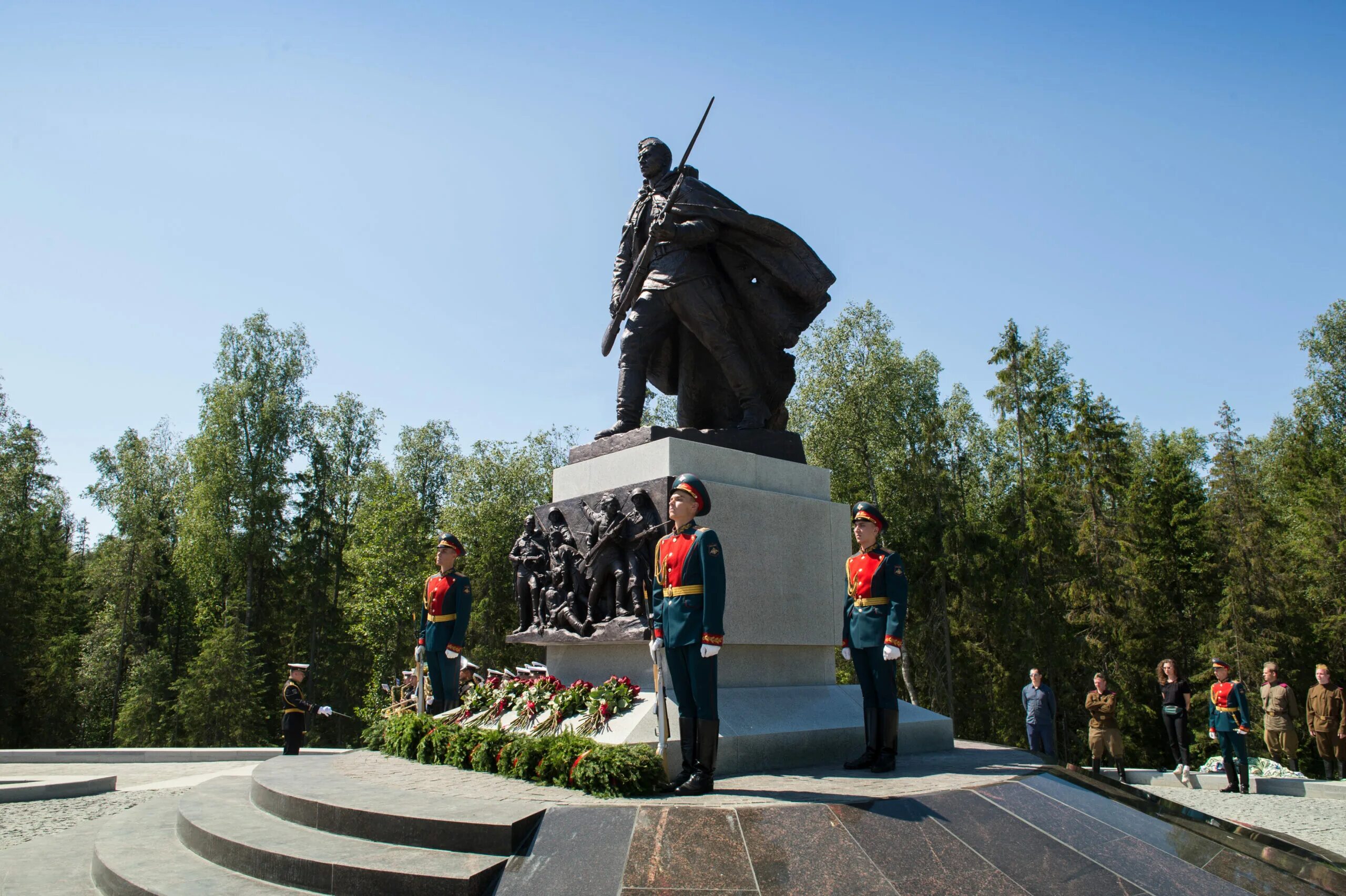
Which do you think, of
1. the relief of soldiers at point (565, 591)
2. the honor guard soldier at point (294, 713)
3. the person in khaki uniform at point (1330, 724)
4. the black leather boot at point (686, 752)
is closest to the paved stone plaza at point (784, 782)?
the black leather boot at point (686, 752)

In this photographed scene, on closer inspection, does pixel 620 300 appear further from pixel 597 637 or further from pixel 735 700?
pixel 735 700

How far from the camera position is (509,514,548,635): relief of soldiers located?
736cm

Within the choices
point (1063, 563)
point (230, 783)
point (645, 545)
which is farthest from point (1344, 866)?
point (1063, 563)

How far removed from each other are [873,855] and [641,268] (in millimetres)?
5396

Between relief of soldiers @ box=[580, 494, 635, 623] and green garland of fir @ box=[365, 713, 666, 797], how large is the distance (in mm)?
1135

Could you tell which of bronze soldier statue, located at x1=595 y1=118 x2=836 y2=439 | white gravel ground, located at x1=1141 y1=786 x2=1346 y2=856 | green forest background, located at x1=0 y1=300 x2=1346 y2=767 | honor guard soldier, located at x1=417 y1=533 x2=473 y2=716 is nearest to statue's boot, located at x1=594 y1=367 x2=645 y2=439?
bronze soldier statue, located at x1=595 y1=118 x2=836 y2=439

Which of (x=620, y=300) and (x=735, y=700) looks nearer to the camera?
(x=735, y=700)

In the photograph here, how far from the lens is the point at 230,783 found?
23.8ft

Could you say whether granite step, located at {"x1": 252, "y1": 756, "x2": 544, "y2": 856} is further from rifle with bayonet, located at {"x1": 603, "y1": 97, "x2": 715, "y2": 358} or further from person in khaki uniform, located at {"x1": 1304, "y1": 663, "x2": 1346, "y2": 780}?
person in khaki uniform, located at {"x1": 1304, "y1": 663, "x2": 1346, "y2": 780}

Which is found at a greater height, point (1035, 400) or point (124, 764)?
point (1035, 400)

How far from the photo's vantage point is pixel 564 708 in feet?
19.6

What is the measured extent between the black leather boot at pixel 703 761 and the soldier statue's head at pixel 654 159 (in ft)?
16.8

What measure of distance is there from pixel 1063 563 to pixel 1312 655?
7108 mm

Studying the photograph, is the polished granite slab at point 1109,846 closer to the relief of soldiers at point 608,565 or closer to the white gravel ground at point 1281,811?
the white gravel ground at point 1281,811
